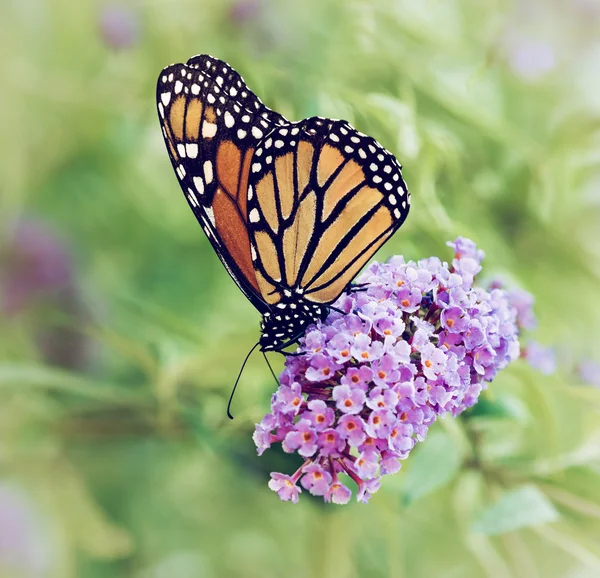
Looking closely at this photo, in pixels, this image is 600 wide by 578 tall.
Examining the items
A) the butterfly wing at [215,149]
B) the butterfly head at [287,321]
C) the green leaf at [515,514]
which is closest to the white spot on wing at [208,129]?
Answer: the butterfly wing at [215,149]

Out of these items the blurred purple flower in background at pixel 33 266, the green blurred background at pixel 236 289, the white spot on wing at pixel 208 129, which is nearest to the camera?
the white spot on wing at pixel 208 129

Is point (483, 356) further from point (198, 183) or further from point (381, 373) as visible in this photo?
point (198, 183)

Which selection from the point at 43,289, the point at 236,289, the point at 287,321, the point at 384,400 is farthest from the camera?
the point at 43,289

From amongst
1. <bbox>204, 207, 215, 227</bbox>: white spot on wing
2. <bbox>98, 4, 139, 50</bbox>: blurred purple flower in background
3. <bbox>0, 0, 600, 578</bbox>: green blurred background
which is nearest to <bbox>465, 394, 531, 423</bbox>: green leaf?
<bbox>0, 0, 600, 578</bbox>: green blurred background

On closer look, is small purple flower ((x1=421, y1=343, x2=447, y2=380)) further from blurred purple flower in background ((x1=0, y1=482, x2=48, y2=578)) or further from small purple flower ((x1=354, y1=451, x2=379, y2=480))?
blurred purple flower in background ((x1=0, y1=482, x2=48, y2=578))

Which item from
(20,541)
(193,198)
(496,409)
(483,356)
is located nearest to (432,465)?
(496,409)

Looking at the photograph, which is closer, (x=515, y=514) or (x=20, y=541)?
(x=515, y=514)

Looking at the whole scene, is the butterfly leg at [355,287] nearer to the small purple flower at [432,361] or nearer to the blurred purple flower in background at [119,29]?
the small purple flower at [432,361]
